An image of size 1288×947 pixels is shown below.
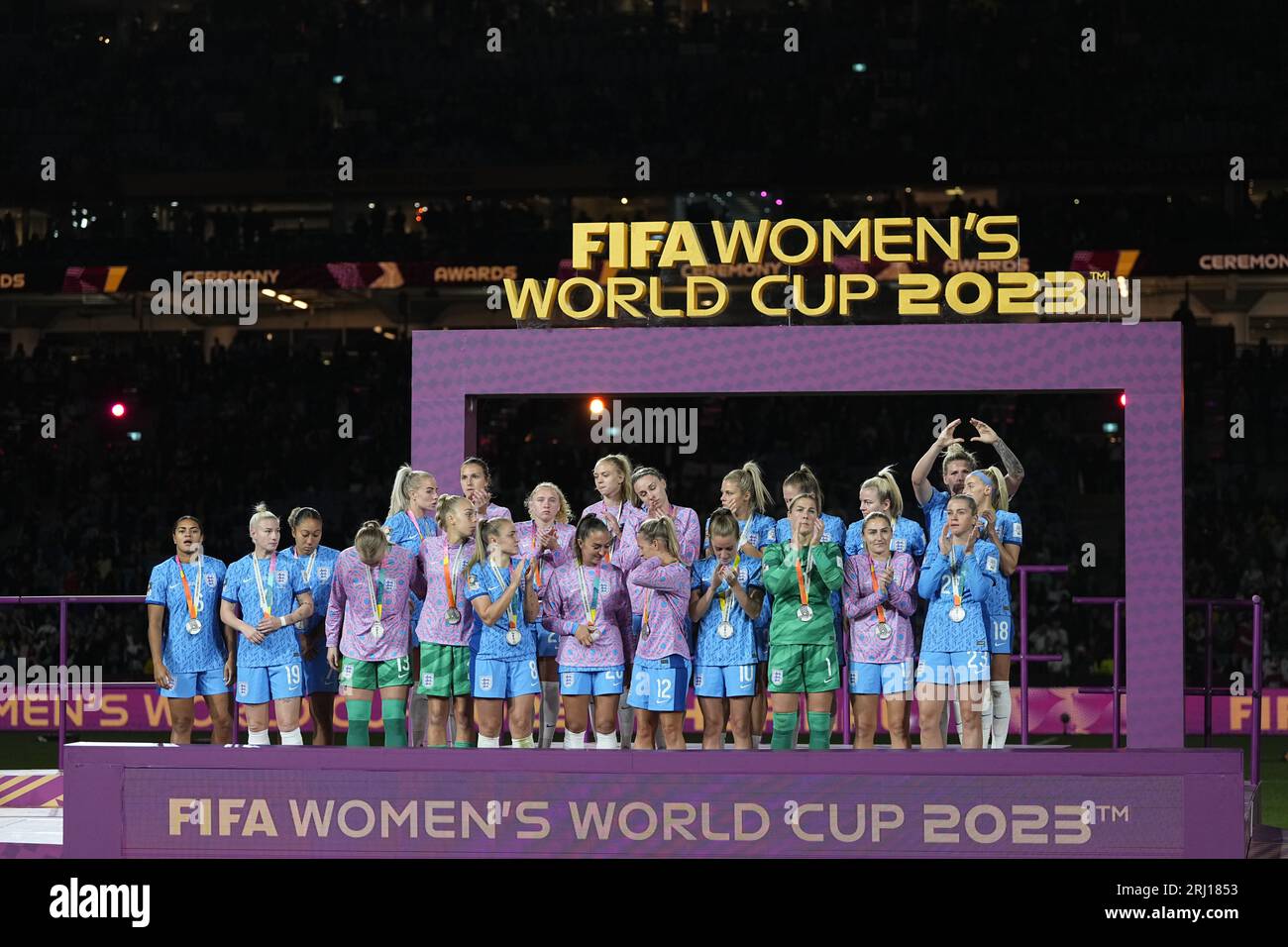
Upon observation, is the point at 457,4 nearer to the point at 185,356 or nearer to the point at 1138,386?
the point at 185,356

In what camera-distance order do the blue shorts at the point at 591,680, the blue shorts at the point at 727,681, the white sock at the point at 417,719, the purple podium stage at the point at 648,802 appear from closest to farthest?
the purple podium stage at the point at 648,802 → the blue shorts at the point at 591,680 → the blue shorts at the point at 727,681 → the white sock at the point at 417,719

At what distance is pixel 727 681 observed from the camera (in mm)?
9219

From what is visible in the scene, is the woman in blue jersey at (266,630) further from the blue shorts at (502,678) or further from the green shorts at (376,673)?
the blue shorts at (502,678)

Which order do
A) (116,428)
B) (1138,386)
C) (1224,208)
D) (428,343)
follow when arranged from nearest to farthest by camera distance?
(1138,386) < (428,343) < (116,428) < (1224,208)

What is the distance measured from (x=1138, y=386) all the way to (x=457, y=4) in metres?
24.0

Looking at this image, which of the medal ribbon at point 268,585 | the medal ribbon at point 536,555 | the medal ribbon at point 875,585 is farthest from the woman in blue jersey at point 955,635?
the medal ribbon at point 268,585

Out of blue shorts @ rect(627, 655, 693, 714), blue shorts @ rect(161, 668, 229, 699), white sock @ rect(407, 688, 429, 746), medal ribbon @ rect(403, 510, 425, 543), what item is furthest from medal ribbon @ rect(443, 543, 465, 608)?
blue shorts @ rect(161, 668, 229, 699)

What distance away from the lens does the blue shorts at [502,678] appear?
9.16m

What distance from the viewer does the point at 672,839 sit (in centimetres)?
808

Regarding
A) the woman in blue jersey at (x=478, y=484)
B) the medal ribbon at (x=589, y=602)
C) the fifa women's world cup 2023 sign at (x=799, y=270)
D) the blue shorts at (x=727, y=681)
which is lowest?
the blue shorts at (x=727, y=681)

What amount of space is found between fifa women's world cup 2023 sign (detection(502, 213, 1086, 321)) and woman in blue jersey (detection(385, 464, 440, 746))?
1.17 metres

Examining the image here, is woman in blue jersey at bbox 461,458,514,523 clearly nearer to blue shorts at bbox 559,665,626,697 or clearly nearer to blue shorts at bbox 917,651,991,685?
blue shorts at bbox 559,665,626,697

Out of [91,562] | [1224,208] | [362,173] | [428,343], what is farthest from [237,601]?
[1224,208]

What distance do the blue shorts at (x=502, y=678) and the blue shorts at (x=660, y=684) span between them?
572mm
